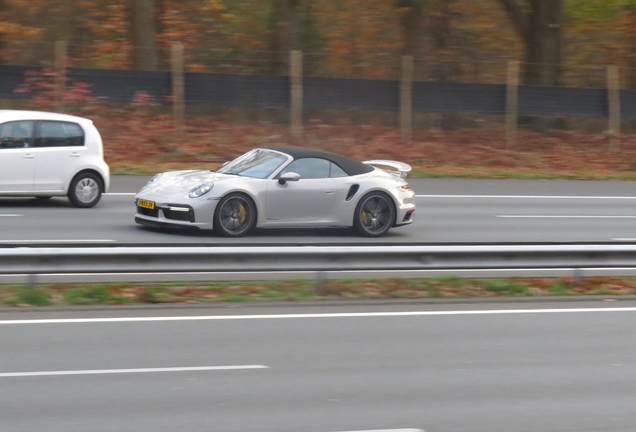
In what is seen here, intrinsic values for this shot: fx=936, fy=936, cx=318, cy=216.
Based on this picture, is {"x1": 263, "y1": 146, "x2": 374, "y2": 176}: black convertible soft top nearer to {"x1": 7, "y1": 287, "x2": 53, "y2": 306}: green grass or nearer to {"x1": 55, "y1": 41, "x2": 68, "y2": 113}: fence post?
{"x1": 7, "y1": 287, "x2": 53, "y2": 306}: green grass

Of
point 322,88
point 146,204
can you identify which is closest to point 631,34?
point 322,88

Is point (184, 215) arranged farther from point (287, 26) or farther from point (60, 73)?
point (287, 26)

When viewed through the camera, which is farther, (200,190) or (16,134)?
(16,134)

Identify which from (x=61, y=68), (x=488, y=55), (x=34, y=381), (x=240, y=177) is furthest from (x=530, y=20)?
(x=34, y=381)

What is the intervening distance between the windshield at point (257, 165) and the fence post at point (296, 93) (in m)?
11.5

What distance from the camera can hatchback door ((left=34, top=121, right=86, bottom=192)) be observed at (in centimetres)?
1423

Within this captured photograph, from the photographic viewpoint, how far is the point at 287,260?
9617 millimetres

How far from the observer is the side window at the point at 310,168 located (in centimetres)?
1304

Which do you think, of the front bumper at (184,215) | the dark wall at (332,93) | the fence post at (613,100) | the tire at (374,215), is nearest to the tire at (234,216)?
the front bumper at (184,215)

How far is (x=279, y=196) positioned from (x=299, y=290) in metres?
3.03

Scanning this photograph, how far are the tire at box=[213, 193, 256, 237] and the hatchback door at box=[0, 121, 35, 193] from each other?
3464mm

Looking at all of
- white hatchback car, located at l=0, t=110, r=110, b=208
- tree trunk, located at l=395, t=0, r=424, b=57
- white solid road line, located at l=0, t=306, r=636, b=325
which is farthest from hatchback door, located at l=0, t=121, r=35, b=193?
tree trunk, located at l=395, t=0, r=424, b=57

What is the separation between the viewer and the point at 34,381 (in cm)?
643

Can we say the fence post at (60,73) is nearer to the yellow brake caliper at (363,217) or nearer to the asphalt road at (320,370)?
the yellow brake caliper at (363,217)
